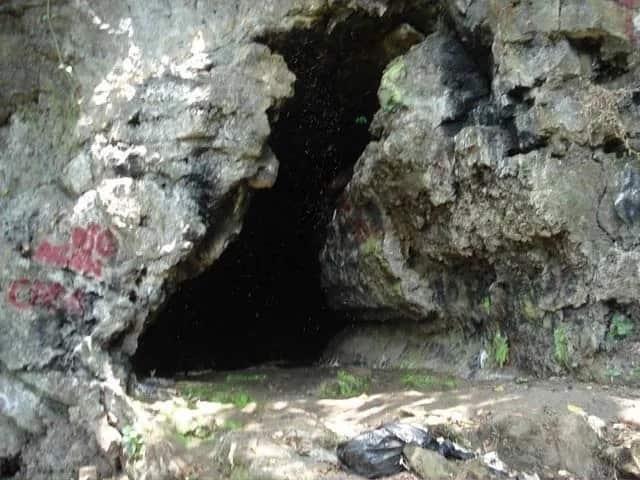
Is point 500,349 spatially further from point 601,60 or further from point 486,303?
point 601,60

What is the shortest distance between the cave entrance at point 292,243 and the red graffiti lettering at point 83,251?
212 cm

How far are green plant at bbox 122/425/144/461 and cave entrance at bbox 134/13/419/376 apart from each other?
2.66 m

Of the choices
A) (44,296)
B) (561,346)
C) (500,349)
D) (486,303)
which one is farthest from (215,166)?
(561,346)

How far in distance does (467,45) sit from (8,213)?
412 centimetres

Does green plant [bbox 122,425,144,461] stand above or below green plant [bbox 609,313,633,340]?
below

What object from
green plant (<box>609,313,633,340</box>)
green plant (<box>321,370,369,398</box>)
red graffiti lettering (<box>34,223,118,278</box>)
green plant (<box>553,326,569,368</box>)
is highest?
red graffiti lettering (<box>34,223,118,278</box>)

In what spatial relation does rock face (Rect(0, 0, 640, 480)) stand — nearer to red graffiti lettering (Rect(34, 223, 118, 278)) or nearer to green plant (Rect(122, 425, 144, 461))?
red graffiti lettering (Rect(34, 223, 118, 278))

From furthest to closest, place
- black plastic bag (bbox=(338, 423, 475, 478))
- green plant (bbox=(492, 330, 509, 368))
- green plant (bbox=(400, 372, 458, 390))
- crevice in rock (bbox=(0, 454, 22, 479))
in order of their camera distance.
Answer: green plant (bbox=(492, 330, 509, 368)), green plant (bbox=(400, 372, 458, 390)), crevice in rock (bbox=(0, 454, 22, 479)), black plastic bag (bbox=(338, 423, 475, 478))

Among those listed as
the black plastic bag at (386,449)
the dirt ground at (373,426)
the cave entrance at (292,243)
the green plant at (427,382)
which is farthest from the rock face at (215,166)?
the black plastic bag at (386,449)

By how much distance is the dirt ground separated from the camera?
3.76 m

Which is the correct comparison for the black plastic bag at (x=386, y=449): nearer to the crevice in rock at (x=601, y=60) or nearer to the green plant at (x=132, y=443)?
the green plant at (x=132, y=443)

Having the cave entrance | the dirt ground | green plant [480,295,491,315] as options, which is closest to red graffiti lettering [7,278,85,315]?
the dirt ground

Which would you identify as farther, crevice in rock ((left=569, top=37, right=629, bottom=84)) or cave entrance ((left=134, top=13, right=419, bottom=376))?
cave entrance ((left=134, top=13, right=419, bottom=376))

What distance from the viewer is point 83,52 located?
5.62 metres
